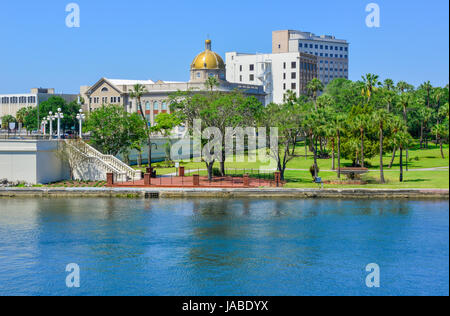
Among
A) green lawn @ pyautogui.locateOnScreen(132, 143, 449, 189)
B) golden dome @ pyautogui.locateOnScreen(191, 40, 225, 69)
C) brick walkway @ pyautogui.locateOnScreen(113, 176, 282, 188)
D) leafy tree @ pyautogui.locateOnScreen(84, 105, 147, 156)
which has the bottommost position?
brick walkway @ pyautogui.locateOnScreen(113, 176, 282, 188)

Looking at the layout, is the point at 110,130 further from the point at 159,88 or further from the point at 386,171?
the point at 159,88

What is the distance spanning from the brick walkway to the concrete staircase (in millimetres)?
2268

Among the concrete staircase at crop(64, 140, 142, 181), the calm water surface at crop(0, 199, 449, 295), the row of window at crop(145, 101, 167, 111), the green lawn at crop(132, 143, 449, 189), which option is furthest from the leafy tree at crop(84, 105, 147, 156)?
the row of window at crop(145, 101, 167, 111)

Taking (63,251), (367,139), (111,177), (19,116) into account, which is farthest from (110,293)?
(19,116)

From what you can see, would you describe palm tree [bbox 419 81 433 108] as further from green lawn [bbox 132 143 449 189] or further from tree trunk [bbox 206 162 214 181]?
tree trunk [bbox 206 162 214 181]

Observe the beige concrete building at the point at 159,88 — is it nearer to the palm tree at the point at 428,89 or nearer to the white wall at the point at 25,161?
the palm tree at the point at 428,89

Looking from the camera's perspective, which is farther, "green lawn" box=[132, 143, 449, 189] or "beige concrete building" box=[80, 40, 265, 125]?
"beige concrete building" box=[80, 40, 265, 125]

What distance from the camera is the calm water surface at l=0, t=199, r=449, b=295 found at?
34000 millimetres

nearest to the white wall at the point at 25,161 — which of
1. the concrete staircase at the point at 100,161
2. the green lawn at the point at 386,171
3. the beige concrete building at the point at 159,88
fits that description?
the concrete staircase at the point at 100,161

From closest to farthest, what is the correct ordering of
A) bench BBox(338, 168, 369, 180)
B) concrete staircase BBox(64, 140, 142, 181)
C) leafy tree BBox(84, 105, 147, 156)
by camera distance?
bench BBox(338, 168, 369, 180) < concrete staircase BBox(64, 140, 142, 181) < leafy tree BBox(84, 105, 147, 156)

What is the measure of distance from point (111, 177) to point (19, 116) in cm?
11134

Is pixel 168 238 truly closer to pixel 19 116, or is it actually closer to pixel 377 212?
pixel 377 212

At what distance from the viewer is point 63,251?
4134 centimetres
